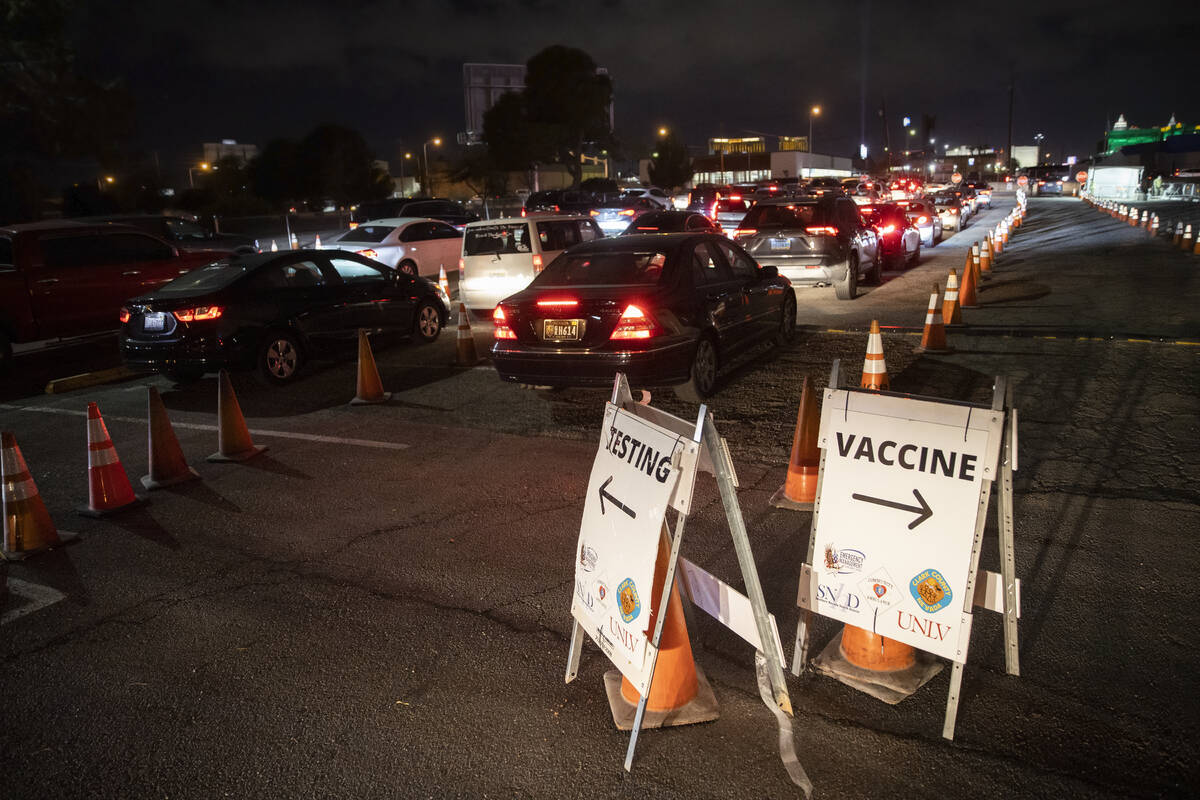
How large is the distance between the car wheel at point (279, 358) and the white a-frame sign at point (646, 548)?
703cm

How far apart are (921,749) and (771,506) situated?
2.41 meters

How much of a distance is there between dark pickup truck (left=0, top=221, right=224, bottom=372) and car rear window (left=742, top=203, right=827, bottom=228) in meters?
9.69

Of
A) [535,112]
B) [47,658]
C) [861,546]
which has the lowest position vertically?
[47,658]

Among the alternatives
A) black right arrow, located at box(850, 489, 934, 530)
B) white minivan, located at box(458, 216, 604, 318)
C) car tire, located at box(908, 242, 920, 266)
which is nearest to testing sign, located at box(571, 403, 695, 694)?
black right arrow, located at box(850, 489, 934, 530)

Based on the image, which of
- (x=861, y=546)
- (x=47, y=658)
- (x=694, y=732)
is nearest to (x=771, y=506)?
(x=861, y=546)

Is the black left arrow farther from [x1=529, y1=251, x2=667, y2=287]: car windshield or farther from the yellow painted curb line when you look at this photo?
the yellow painted curb line

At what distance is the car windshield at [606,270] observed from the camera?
7.67 m

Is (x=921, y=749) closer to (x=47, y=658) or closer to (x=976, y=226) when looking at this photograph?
(x=47, y=658)

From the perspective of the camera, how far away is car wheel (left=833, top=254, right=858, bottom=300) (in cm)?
1380

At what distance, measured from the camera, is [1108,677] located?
343 cm

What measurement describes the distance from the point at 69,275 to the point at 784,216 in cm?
1113

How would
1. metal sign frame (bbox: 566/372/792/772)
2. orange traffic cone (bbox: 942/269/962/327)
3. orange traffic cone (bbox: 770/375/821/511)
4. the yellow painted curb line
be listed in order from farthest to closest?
orange traffic cone (bbox: 942/269/962/327) < the yellow painted curb line < orange traffic cone (bbox: 770/375/821/511) < metal sign frame (bbox: 566/372/792/772)

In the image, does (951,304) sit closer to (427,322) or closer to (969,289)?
(969,289)

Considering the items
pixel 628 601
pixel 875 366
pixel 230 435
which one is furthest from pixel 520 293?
pixel 628 601
